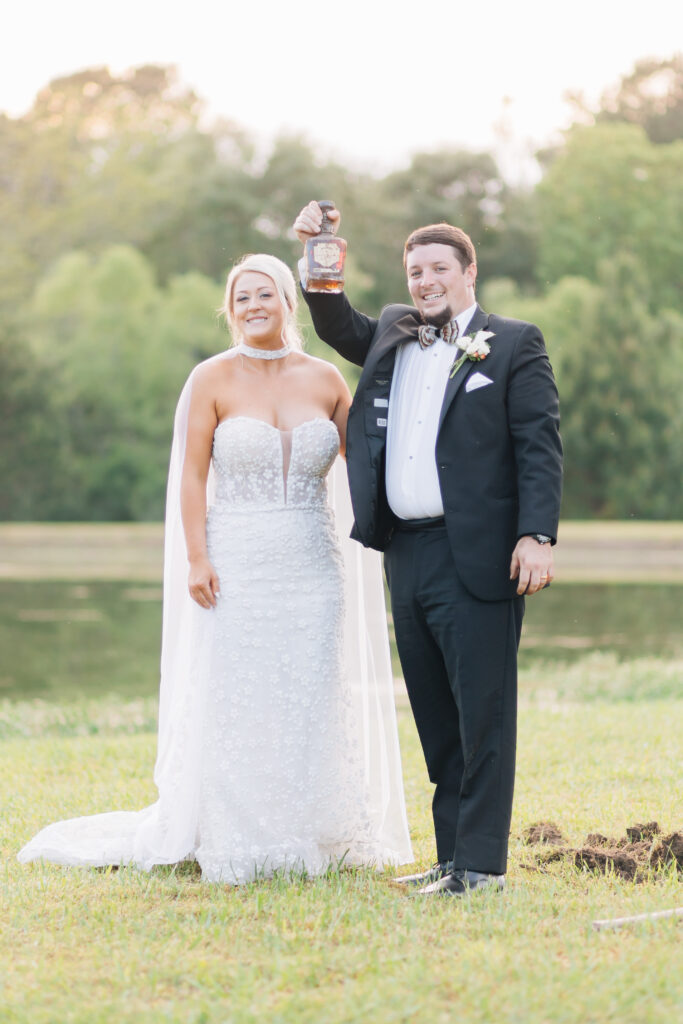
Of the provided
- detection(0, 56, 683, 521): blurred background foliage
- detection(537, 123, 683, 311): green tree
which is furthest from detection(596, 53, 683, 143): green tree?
detection(537, 123, 683, 311): green tree

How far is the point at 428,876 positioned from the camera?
4387mm

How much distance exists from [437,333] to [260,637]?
1324mm

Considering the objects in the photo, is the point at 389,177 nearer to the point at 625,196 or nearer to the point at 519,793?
the point at 625,196

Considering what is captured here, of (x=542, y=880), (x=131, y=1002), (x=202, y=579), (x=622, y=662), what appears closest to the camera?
(x=131, y=1002)

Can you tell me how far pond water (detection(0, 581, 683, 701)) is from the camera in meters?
11.6

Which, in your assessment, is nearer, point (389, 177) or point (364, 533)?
point (364, 533)

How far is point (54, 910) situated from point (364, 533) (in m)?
1.60

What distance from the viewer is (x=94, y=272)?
41188 millimetres

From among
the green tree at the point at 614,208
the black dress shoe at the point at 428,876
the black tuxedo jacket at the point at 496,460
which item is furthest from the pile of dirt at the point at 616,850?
the green tree at the point at 614,208

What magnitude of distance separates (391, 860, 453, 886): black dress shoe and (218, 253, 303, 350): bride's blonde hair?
205cm

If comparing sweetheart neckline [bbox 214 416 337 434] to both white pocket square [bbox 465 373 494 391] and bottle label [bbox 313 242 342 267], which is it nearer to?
bottle label [bbox 313 242 342 267]

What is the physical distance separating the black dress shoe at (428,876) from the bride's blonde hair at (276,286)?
2.05 meters

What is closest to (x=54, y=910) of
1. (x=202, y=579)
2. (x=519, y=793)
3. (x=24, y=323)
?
(x=202, y=579)

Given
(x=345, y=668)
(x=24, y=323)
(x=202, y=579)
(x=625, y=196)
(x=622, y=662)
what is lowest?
(x=622, y=662)
